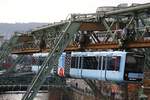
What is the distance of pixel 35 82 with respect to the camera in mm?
40219

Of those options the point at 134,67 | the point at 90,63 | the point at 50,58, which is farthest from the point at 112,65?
the point at 50,58

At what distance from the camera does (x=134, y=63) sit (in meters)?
40.3

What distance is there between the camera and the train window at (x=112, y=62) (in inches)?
1594

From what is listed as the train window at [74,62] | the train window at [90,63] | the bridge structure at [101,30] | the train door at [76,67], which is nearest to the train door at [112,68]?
the bridge structure at [101,30]

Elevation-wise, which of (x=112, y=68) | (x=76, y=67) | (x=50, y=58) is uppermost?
(x=50, y=58)

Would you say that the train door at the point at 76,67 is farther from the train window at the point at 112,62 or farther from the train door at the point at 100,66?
the train window at the point at 112,62

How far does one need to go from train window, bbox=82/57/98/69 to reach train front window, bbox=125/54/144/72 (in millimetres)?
5387

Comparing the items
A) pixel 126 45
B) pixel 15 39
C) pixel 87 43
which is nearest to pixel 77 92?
pixel 15 39

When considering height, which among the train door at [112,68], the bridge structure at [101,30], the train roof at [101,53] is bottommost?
the train door at [112,68]

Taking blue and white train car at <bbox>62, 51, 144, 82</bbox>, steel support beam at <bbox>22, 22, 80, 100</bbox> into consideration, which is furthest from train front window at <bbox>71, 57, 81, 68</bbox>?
steel support beam at <bbox>22, 22, 80, 100</bbox>

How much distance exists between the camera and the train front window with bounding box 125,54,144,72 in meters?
39.8

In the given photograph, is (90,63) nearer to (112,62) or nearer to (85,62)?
(85,62)

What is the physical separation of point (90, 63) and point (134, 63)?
7.02m

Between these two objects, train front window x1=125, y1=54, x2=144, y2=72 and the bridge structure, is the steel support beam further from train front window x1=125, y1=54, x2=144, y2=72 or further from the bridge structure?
train front window x1=125, y1=54, x2=144, y2=72
